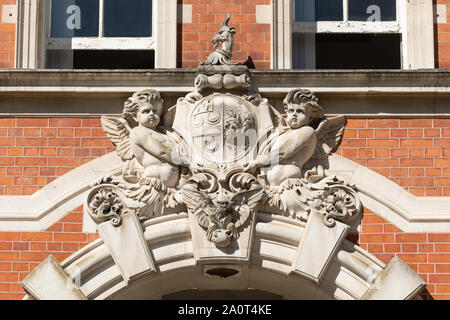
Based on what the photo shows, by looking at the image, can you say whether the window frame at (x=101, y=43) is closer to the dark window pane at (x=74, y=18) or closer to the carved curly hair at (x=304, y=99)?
the dark window pane at (x=74, y=18)

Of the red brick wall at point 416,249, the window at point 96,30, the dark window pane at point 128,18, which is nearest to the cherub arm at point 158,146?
the window at point 96,30

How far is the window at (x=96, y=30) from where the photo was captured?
A: 1363 centimetres


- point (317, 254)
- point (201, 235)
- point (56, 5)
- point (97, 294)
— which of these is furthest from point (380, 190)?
point (56, 5)

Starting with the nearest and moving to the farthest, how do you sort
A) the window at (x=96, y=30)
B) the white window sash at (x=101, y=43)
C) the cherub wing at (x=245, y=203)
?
the cherub wing at (x=245, y=203), the window at (x=96, y=30), the white window sash at (x=101, y=43)

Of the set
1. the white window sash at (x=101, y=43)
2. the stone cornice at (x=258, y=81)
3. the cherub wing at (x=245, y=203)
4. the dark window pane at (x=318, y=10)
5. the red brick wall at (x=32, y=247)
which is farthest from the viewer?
the dark window pane at (x=318, y=10)

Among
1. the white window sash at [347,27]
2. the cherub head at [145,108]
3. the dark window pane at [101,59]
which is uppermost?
the white window sash at [347,27]

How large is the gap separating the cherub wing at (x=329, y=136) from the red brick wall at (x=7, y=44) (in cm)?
306

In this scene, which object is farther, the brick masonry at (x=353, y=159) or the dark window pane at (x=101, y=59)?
the dark window pane at (x=101, y=59)

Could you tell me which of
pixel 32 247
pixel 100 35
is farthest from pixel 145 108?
pixel 32 247

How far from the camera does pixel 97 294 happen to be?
12.6 m

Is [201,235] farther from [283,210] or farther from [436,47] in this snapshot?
[436,47]

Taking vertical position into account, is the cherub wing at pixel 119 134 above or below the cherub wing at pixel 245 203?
above

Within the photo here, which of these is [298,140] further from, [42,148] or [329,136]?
[42,148]

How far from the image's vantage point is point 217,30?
535 inches
